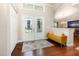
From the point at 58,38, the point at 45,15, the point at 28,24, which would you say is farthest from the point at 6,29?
the point at 58,38

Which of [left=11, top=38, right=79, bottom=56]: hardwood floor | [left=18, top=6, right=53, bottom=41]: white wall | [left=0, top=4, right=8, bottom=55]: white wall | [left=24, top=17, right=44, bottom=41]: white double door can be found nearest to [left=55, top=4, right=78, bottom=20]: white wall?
[left=18, top=6, right=53, bottom=41]: white wall

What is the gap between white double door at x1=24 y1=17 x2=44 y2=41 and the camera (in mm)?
2084

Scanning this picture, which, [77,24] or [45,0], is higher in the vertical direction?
[45,0]

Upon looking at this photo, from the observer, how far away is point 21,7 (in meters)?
2.00

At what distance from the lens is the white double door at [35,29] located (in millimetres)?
2084

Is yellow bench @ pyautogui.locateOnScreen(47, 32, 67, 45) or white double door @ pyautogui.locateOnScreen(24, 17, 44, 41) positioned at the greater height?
white double door @ pyautogui.locateOnScreen(24, 17, 44, 41)

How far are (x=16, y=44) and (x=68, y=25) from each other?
3.63ft

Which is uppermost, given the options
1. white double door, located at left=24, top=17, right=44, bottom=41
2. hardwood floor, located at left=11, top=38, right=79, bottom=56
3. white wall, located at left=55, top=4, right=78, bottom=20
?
white wall, located at left=55, top=4, right=78, bottom=20

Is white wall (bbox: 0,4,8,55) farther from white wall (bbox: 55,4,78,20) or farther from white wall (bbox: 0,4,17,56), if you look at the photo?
white wall (bbox: 55,4,78,20)

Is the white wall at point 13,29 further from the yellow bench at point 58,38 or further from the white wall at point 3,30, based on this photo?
the yellow bench at point 58,38

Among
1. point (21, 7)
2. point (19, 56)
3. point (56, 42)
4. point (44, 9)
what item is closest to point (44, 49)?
point (56, 42)

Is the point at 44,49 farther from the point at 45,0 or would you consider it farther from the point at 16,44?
the point at 45,0

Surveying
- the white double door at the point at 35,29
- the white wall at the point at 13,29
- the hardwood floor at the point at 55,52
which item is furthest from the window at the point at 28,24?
the hardwood floor at the point at 55,52

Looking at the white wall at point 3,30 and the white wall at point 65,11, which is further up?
the white wall at point 65,11
